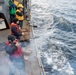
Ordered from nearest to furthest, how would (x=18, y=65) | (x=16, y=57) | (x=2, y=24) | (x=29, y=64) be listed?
(x=16, y=57), (x=18, y=65), (x=29, y=64), (x=2, y=24)

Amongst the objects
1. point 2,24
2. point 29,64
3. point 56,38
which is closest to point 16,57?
point 29,64

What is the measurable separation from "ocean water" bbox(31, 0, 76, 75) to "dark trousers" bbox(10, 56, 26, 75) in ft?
9.89

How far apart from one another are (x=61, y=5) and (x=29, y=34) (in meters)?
17.3

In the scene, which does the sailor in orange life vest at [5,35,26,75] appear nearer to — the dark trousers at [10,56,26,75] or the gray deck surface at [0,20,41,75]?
the dark trousers at [10,56,26,75]

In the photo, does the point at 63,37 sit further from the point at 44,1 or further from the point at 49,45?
the point at 44,1

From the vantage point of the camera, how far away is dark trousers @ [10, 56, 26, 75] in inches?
270

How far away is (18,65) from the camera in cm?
706

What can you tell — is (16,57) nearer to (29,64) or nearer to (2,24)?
(29,64)

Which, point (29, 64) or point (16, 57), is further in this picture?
point (29, 64)

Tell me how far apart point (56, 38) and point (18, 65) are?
827 cm

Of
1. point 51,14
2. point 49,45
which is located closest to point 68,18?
point 51,14

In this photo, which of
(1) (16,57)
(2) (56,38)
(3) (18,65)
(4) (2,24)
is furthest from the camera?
(2) (56,38)

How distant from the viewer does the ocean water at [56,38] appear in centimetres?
1084

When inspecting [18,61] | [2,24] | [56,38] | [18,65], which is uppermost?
[18,61]
